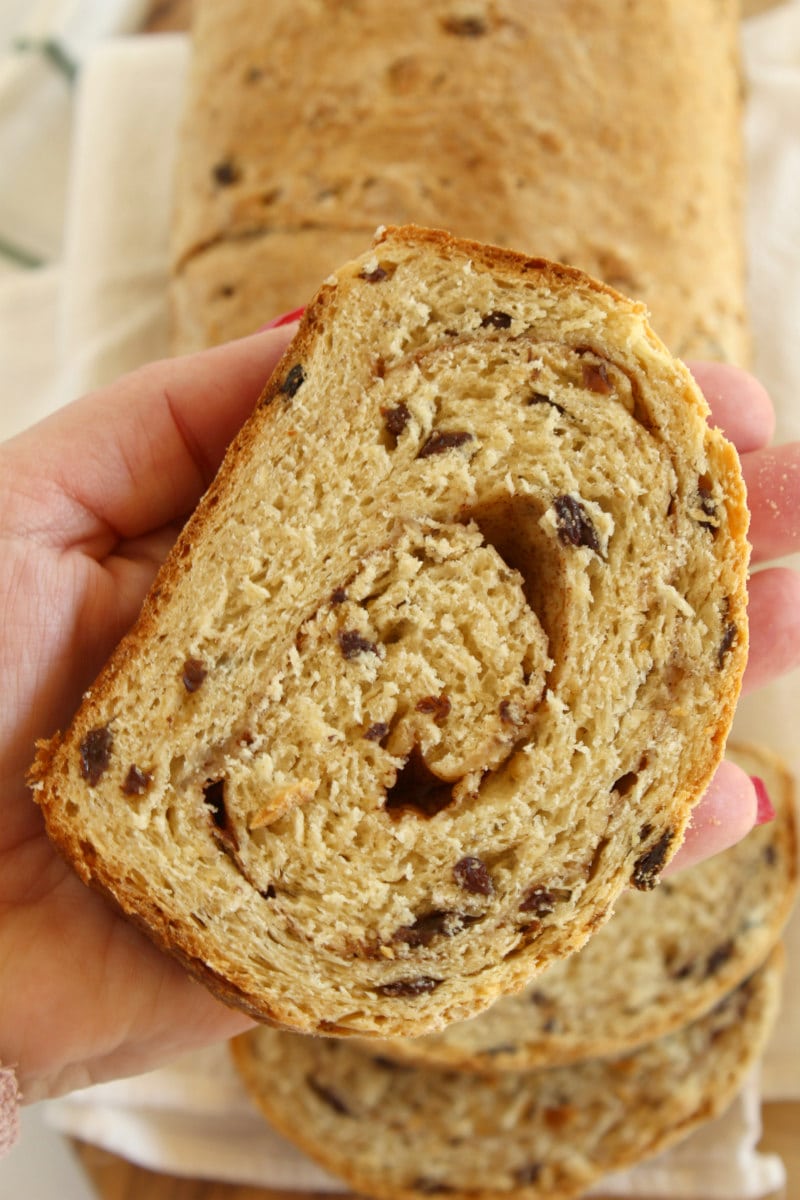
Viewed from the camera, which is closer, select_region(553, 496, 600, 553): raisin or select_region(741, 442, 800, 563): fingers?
select_region(553, 496, 600, 553): raisin

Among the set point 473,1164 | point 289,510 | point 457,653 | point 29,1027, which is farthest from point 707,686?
point 473,1164

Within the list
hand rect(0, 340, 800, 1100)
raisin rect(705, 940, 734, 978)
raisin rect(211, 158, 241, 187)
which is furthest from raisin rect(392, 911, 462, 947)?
raisin rect(211, 158, 241, 187)

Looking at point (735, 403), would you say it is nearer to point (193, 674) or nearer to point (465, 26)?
point (193, 674)

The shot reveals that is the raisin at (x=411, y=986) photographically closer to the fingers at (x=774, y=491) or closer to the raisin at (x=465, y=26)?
the fingers at (x=774, y=491)

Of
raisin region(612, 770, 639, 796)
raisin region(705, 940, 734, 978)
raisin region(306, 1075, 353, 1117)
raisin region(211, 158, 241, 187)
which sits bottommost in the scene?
raisin region(306, 1075, 353, 1117)

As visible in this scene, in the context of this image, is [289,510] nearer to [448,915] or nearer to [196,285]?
[448,915]

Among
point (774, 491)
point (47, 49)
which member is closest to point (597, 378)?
point (774, 491)

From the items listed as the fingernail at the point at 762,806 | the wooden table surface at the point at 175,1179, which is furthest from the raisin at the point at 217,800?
the wooden table surface at the point at 175,1179

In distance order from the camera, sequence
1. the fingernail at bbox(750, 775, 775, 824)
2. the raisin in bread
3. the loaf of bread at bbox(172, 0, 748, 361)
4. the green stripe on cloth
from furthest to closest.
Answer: the green stripe on cloth, the loaf of bread at bbox(172, 0, 748, 361), the raisin in bread, the fingernail at bbox(750, 775, 775, 824)

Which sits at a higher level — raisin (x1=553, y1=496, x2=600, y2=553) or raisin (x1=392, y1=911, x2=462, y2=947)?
raisin (x1=553, y1=496, x2=600, y2=553)

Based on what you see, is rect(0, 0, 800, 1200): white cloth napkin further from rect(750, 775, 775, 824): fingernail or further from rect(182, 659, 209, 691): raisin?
rect(182, 659, 209, 691): raisin
